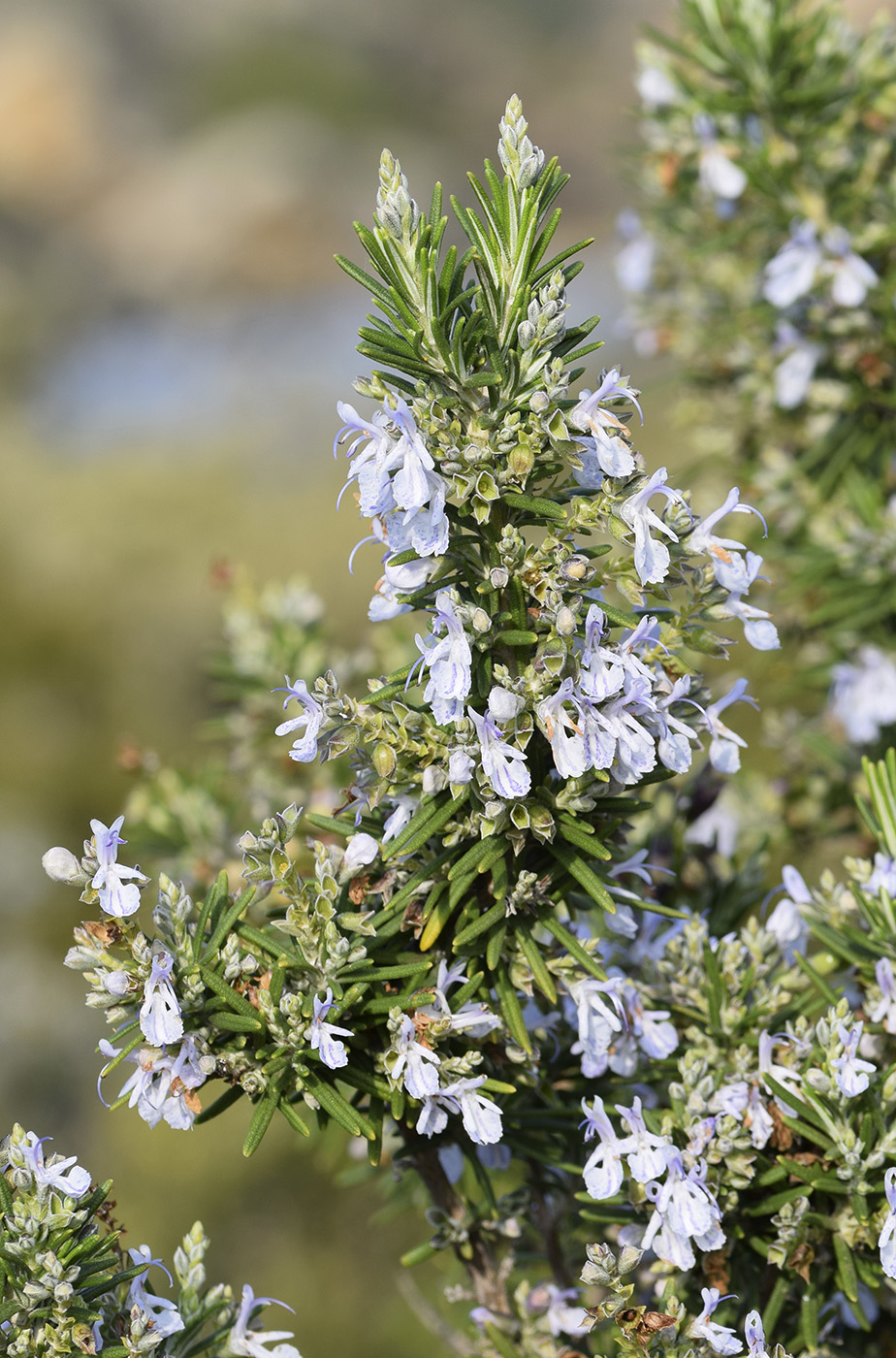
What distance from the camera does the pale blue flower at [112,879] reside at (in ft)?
3.76

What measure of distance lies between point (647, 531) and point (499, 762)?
0.29m

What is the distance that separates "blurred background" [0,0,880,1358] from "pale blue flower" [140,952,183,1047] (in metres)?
1.27

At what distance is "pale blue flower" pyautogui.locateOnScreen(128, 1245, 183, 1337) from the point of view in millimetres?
1212

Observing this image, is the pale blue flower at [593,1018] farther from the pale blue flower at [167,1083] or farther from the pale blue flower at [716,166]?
the pale blue flower at [716,166]

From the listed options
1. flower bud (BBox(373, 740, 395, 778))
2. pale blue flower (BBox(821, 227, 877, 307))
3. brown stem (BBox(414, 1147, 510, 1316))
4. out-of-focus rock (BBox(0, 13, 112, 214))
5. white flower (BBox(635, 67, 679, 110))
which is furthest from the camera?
out-of-focus rock (BBox(0, 13, 112, 214))

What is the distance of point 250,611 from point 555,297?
5.41 feet

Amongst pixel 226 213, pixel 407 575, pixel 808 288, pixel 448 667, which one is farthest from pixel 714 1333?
pixel 226 213

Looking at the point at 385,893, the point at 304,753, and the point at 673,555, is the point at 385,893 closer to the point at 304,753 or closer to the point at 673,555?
the point at 304,753

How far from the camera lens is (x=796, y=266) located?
242 centimetres

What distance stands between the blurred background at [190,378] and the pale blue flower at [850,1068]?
1292mm

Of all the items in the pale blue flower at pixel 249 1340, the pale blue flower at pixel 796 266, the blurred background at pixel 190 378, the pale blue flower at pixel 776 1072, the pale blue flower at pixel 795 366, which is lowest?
the pale blue flower at pixel 776 1072

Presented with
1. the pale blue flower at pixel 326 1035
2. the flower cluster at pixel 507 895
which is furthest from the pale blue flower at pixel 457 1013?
the pale blue flower at pixel 326 1035

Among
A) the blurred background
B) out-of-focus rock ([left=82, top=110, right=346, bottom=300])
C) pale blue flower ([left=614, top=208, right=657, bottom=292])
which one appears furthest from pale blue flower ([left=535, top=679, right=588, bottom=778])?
out-of-focus rock ([left=82, top=110, right=346, bottom=300])

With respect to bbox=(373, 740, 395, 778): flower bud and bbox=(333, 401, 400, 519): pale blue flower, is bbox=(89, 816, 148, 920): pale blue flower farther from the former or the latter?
bbox=(333, 401, 400, 519): pale blue flower
